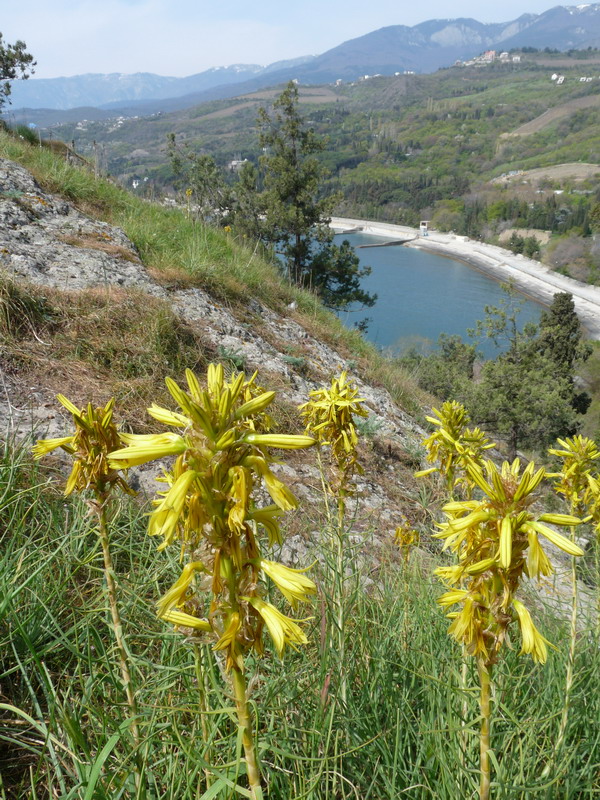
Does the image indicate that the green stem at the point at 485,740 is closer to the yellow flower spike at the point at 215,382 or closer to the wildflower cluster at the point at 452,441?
the yellow flower spike at the point at 215,382

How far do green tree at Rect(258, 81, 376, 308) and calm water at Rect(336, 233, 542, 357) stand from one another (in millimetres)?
22462

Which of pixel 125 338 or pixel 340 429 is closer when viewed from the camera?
pixel 340 429

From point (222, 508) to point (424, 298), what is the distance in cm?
6761

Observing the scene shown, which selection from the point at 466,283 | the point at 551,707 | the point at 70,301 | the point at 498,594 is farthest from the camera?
the point at 466,283

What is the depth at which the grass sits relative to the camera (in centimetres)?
131

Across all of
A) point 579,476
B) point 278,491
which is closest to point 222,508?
point 278,491

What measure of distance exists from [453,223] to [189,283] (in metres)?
106

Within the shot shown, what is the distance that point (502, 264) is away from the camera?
3214 inches

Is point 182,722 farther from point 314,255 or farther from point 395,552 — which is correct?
point 314,255

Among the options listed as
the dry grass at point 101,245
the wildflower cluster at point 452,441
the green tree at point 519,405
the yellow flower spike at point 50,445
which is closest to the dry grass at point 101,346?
the dry grass at point 101,245

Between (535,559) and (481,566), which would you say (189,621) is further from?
(535,559)

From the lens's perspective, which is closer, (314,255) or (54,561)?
(54,561)

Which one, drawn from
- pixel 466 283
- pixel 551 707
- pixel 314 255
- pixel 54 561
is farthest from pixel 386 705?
pixel 466 283

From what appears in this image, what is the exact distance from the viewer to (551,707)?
1.85 m
